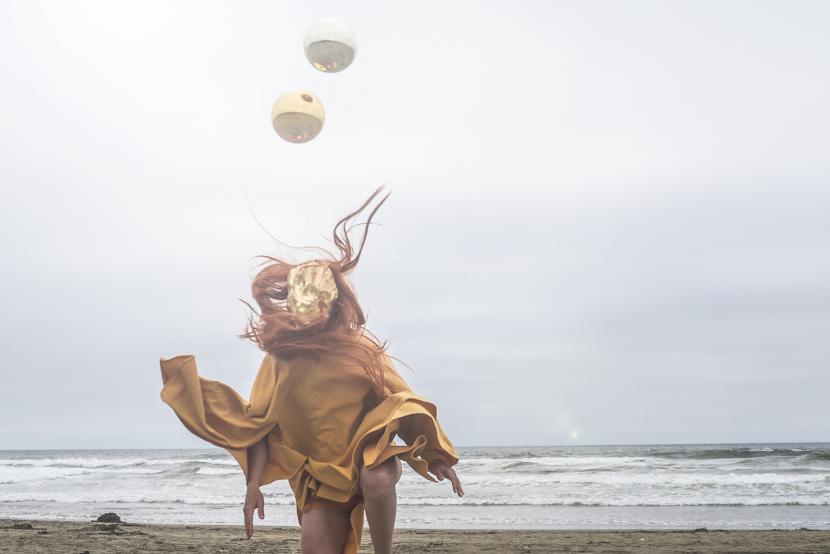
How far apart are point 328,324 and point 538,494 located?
52.0 ft

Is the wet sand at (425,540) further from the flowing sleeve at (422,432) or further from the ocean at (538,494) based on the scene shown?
the flowing sleeve at (422,432)

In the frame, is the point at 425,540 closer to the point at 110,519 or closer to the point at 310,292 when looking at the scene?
the point at 110,519

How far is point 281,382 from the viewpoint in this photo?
3582 mm

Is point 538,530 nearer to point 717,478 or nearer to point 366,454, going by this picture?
point 366,454

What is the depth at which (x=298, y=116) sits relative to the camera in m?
3.72

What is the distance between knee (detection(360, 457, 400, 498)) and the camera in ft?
10.8

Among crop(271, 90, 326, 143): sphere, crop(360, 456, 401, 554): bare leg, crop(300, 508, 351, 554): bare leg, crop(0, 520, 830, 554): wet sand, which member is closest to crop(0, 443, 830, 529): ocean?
crop(0, 520, 830, 554): wet sand

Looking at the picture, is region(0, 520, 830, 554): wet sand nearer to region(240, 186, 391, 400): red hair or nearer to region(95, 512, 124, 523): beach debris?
region(95, 512, 124, 523): beach debris

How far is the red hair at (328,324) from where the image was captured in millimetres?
3590

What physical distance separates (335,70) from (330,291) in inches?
48.1

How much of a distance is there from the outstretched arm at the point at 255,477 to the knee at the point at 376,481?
1.67 ft

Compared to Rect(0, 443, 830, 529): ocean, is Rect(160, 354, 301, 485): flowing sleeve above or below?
above

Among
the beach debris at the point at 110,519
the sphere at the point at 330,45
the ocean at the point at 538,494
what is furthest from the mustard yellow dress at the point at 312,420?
the beach debris at the point at 110,519

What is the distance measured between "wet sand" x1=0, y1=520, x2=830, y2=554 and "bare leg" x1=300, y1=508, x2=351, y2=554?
15.9 ft
